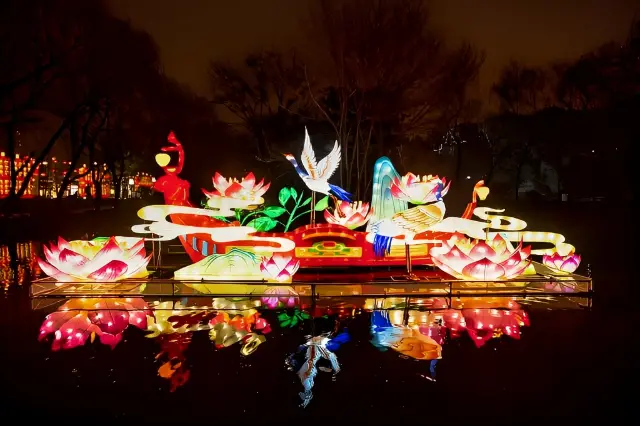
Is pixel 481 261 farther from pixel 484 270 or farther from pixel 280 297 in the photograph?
pixel 280 297

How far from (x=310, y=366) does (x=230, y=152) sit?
20.3 meters

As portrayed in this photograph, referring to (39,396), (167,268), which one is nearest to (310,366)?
(39,396)

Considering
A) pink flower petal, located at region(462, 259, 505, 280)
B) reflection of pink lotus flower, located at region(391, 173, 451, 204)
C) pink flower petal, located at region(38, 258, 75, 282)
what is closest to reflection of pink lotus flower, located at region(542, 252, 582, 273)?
pink flower petal, located at region(462, 259, 505, 280)

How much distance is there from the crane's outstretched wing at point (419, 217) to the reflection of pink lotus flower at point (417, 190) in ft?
0.56

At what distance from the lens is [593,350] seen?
5645 mm

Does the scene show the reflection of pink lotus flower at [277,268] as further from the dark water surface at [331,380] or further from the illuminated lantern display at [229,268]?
the dark water surface at [331,380]

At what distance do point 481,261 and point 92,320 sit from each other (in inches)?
211

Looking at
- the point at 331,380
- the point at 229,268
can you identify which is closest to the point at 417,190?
the point at 229,268

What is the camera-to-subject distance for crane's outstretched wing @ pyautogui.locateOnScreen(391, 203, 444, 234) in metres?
8.91

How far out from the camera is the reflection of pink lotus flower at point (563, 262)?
8.99 m

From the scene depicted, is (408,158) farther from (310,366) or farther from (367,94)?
(310,366)

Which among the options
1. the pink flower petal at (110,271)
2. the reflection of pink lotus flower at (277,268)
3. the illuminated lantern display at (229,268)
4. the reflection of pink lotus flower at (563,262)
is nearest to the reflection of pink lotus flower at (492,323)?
the reflection of pink lotus flower at (563,262)

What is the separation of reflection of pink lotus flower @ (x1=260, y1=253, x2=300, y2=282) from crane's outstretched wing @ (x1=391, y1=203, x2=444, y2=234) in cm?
201

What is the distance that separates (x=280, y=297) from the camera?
8086 millimetres
